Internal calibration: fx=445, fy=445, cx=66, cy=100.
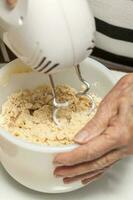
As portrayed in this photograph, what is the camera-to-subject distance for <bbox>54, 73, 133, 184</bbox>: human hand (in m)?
0.50

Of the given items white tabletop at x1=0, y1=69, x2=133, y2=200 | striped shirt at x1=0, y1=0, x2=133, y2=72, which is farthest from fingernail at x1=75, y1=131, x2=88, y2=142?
striped shirt at x1=0, y1=0, x2=133, y2=72

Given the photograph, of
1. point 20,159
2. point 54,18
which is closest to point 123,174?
point 20,159

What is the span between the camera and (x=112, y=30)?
67 centimetres

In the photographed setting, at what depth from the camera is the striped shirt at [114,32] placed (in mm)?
650

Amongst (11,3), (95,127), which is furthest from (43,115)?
(11,3)

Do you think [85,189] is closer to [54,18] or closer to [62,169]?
[62,169]

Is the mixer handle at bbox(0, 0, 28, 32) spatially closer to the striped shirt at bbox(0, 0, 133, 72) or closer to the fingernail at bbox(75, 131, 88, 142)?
the fingernail at bbox(75, 131, 88, 142)

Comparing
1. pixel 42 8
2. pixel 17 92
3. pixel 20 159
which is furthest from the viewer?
pixel 17 92

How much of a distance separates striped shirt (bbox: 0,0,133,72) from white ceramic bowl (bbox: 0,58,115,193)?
3.7 inches

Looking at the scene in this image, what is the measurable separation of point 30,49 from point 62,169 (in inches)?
5.9

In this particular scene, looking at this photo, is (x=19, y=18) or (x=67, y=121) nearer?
(x=19, y=18)

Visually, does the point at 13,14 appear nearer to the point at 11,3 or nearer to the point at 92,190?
the point at 11,3

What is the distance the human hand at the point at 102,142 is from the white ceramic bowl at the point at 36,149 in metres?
0.01

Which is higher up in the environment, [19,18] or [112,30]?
[19,18]
